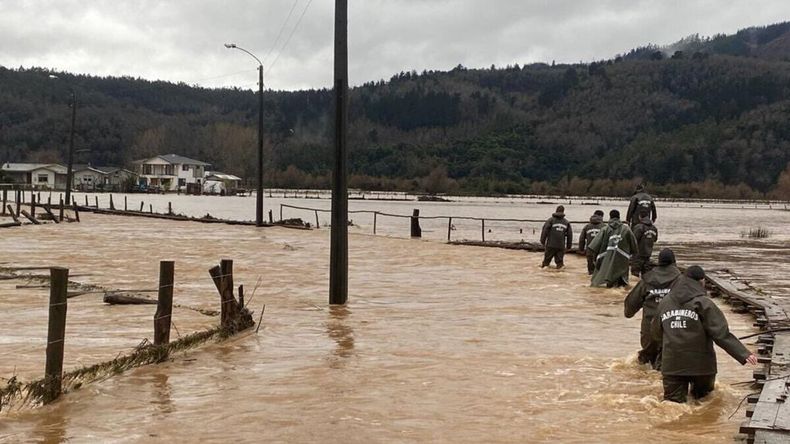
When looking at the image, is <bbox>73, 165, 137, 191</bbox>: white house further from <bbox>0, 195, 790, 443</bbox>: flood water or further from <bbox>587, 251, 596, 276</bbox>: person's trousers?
<bbox>587, 251, 596, 276</bbox>: person's trousers

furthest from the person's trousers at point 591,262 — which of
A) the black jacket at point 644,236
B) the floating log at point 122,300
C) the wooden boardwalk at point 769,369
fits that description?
the floating log at point 122,300

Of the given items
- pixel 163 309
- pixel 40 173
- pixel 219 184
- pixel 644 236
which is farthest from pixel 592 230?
pixel 40 173

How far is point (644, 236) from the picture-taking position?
1905 centimetres

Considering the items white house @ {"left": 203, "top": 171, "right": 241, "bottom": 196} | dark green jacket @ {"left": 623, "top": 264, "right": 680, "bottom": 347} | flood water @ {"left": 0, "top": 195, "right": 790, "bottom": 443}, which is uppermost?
white house @ {"left": 203, "top": 171, "right": 241, "bottom": 196}

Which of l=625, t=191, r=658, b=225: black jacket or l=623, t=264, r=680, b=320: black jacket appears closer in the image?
l=623, t=264, r=680, b=320: black jacket

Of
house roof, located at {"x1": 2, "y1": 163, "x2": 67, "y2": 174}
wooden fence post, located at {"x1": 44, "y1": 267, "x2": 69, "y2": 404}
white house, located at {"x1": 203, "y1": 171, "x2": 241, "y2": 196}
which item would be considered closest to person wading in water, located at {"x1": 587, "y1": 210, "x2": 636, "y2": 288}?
wooden fence post, located at {"x1": 44, "y1": 267, "x2": 69, "y2": 404}

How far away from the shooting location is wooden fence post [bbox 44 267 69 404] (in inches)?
336

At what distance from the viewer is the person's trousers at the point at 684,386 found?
8562 mm

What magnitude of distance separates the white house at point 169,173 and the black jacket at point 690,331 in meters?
131

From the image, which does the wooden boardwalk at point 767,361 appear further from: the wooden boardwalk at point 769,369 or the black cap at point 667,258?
the black cap at point 667,258

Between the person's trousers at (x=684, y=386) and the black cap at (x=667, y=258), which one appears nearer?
the person's trousers at (x=684, y=386)

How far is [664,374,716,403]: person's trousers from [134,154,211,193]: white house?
431 ft

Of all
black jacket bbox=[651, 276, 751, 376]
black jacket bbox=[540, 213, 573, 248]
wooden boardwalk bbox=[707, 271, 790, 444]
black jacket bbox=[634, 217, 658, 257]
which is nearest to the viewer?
wooden boardwalk bbox=[707, 271, 790, 444]

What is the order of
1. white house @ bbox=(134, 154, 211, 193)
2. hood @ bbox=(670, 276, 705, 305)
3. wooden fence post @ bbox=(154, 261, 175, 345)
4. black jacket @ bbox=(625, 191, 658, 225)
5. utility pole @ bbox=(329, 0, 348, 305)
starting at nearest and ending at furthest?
hood @ bbox=(670, 276, 705, 305), wooden fence post @ bbox=(154, 261, 175, 345), utility pole @ bbox=(329, 0, 348, 305), black jacket @ bbox=(625, 191, 658, 225), white house @ bbox=(134, 154, 211, 193)
